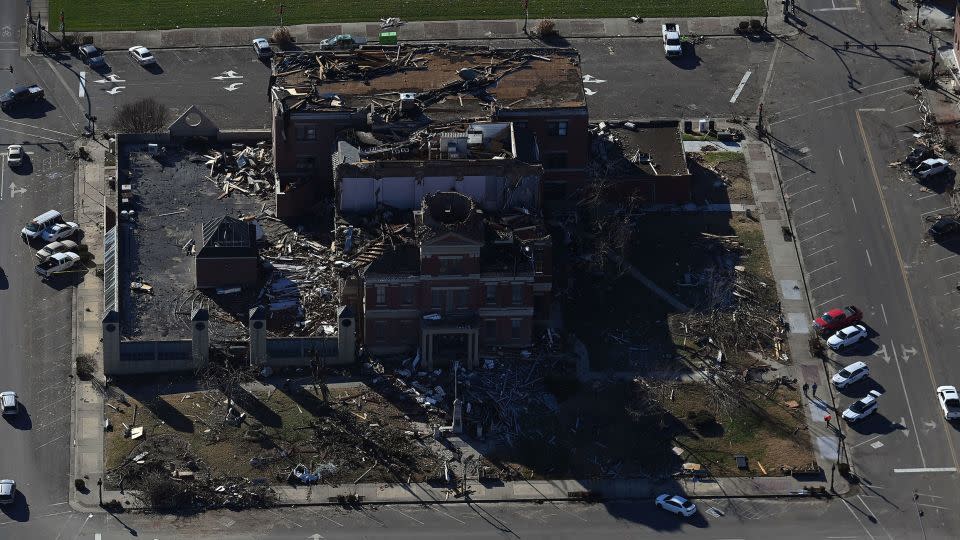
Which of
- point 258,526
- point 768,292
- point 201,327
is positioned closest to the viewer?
point 258,526

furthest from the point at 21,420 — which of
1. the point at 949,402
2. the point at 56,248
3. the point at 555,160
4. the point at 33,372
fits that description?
the point at 949,402

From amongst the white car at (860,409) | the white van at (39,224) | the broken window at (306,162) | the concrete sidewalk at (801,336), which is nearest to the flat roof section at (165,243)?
the broken window at (306,162)

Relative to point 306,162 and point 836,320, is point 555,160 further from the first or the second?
point 836,320

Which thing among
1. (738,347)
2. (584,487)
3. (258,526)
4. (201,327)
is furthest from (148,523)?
(738,347)

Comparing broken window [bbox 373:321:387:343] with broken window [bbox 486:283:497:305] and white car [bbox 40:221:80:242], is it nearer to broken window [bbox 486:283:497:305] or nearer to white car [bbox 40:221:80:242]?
broken window [bbox 486:283:497:305]

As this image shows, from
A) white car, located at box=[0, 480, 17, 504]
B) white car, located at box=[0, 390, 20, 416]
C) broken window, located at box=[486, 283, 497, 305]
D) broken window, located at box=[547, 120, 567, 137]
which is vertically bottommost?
white car, located at box=[0, 480, 17, 504]

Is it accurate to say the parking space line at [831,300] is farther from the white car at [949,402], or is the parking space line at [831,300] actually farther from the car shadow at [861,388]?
the white car at [949,402]

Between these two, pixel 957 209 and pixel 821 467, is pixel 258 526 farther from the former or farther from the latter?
pixel 957 209

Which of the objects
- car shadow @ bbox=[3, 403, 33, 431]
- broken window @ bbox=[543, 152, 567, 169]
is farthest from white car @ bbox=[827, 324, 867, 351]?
car shadow @ bbox=[3, 403, 33, 431]
